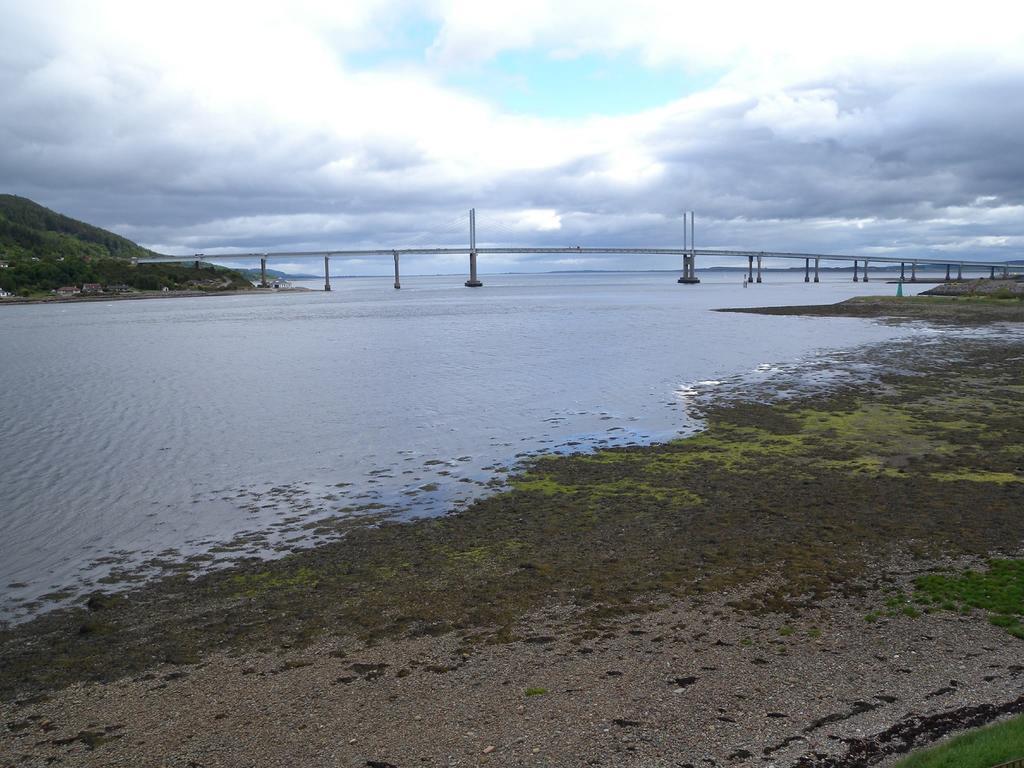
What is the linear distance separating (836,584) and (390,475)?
888 centimetres

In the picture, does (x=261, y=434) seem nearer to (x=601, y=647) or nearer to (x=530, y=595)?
(x=530, y=595)

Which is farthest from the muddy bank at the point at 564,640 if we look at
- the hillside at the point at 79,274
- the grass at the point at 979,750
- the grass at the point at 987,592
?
the hillside at the point at 79,274

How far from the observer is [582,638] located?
7789mm

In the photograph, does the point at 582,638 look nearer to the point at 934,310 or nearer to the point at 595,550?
the point at 595,550

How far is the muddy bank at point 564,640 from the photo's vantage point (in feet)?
19.9

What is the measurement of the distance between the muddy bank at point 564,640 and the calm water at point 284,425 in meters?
2.07

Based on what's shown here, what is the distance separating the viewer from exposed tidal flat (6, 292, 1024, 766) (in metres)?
6.03

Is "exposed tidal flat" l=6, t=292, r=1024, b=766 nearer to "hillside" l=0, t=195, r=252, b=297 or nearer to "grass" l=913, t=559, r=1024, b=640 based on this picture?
"grass" l=913, t=559, r=1024, b=640

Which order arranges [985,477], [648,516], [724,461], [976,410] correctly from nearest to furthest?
[648,516] → [985,477] → [724,461] → [976,410]

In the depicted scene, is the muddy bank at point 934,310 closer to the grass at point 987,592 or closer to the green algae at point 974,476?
the green algae at point 974,476

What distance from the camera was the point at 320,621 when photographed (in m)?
8.48

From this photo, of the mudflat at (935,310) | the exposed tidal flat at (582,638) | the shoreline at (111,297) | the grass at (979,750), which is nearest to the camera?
the grass at (979,750)

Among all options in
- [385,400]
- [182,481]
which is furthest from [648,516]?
[385,400]

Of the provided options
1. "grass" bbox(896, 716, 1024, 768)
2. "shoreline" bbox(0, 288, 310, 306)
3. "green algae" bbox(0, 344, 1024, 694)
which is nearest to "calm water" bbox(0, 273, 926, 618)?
"green algae" bbox(0, 344, 1024, 694)
